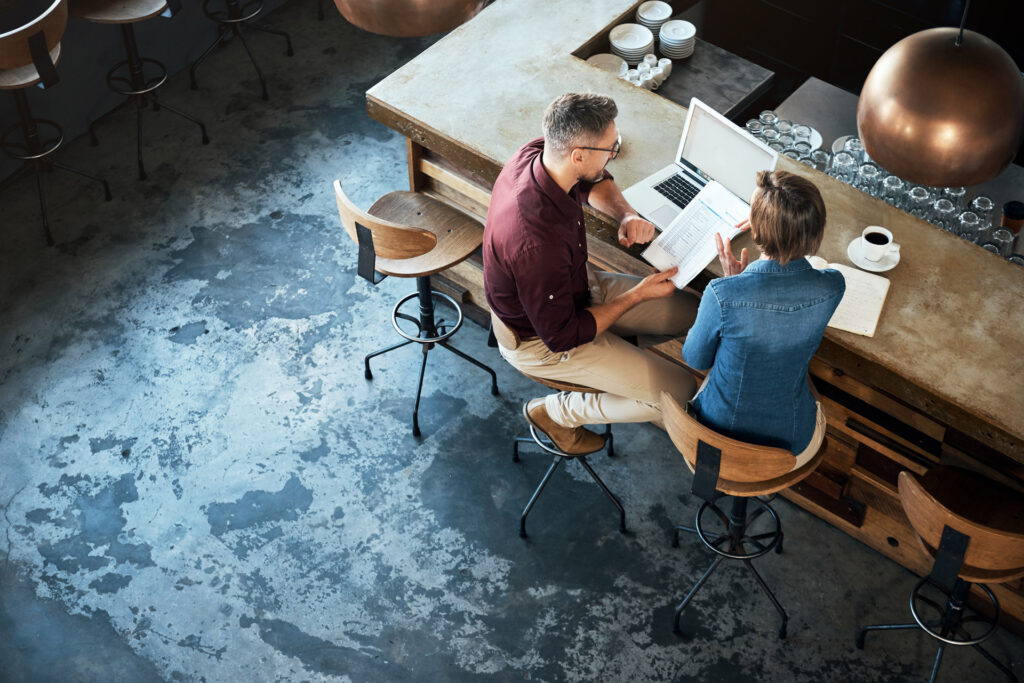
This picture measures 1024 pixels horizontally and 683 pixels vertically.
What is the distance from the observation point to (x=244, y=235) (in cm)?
509

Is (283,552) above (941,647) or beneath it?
beneath

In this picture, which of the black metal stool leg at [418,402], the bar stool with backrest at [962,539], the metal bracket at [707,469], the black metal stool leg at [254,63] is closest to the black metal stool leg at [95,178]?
the black metal stool leg at [254,63]

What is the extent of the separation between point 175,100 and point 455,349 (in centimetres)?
273

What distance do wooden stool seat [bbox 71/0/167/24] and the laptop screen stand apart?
2973 millimetres

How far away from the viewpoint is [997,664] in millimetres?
3348

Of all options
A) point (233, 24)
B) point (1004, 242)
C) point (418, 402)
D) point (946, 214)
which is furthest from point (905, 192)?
point (233, 24)

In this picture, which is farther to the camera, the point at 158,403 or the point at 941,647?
the point at 158,403

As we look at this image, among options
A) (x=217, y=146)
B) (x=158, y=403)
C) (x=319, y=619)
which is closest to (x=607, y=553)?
(x=319, y=619)

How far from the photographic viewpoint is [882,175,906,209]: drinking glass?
12.1ft

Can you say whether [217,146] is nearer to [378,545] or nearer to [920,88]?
[378,545]

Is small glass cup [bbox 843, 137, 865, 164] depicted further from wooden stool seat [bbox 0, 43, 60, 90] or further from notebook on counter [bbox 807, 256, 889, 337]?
wooden stool seat [bbox 0, 43, 60, 90]

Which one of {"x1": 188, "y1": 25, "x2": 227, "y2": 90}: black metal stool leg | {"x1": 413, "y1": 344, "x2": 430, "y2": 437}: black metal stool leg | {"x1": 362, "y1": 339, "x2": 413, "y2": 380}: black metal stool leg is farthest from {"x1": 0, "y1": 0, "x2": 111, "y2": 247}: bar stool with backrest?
{"x1": 413, "y1": 344, "x2": 430, "y2": 437}: black metal stool leg

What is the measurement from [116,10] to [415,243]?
8.58ft

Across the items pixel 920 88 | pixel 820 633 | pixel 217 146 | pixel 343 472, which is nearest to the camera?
pixel 920 88
